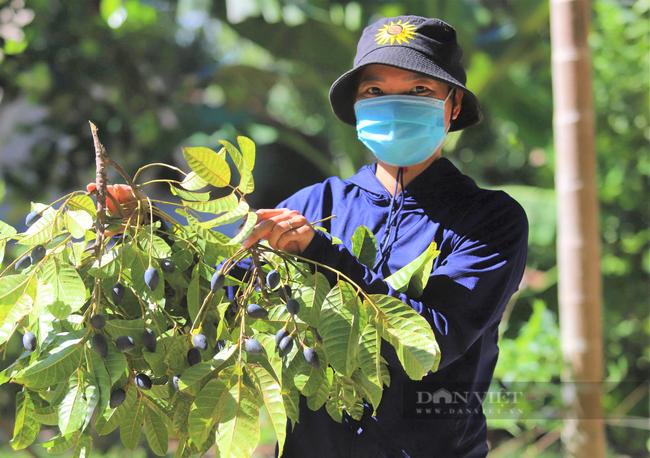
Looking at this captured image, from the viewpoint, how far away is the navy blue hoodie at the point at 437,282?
3.51ft

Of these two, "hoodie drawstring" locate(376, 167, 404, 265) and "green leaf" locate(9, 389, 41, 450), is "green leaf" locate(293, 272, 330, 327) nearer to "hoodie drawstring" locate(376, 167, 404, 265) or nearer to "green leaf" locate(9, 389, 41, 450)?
"hoodie drawstring" locate(376, 167, 404, 265)

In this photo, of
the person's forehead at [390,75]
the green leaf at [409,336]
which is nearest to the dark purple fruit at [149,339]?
the green leaf at [409,336]

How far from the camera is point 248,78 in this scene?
18.2 feet

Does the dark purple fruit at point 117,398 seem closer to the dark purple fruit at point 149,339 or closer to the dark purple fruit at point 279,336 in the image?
the dark purple fruit at point 149,339

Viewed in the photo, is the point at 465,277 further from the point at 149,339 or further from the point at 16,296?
the point at 16,296

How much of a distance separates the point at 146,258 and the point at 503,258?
0.64m

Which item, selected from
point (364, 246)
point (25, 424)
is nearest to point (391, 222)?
point (364, 246)

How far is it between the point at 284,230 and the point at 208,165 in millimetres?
177

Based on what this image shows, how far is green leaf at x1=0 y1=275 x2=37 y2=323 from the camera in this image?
2.77 feet

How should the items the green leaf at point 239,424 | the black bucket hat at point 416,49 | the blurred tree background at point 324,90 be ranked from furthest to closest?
the blurred tree background at point 324,90
the black bucket hat at point 416,49
the green leaf at point 239,424

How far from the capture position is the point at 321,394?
1.00 meters

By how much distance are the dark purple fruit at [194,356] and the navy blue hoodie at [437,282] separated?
243mm

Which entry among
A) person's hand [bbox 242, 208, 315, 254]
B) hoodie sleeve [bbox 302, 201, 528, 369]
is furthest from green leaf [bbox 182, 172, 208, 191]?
hoodie sleeve [bbox 302, 201, 528, 369]

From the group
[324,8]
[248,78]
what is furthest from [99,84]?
[324,8]
